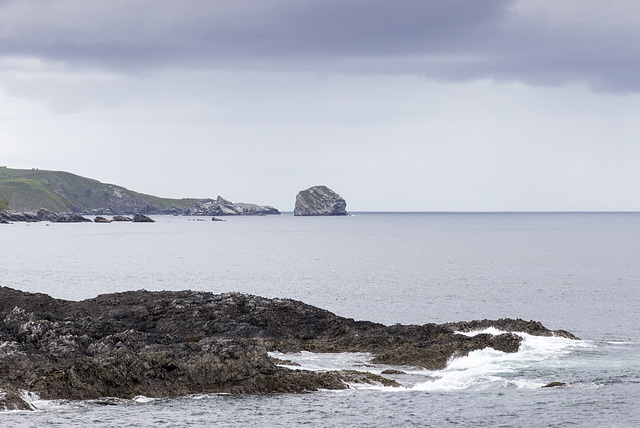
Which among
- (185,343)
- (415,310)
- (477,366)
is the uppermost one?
(185,343)

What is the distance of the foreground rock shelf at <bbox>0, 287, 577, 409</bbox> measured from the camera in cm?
2986

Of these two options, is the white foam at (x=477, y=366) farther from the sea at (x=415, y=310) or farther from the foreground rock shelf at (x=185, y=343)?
the foreground rock shelf at (x=185, y=343)

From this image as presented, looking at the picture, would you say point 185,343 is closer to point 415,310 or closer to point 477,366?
point 477,366

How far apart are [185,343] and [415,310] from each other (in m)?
32.3

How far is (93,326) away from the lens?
132 feet

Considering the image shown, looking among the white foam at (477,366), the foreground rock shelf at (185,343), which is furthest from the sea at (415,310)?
the foreground rock shelf at (185,343)

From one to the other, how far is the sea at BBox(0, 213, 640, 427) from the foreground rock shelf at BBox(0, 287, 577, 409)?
993 millimetres

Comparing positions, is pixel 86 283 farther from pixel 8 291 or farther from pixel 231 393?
pixel 231 393

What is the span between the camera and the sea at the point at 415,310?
88.7 ft

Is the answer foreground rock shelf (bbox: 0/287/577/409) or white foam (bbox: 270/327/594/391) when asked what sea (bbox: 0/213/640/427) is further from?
foreground rock shelf (bbox: 0/287/577/409)

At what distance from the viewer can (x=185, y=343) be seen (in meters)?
34.4

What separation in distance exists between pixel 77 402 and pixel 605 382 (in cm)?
2490

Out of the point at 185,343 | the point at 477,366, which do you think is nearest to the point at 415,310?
the point at 477,366

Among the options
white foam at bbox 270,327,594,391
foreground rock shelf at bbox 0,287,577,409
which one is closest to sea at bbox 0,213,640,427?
white foam at bbox 270,327,594,391
